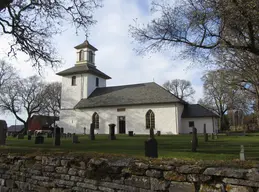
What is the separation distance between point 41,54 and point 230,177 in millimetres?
14918

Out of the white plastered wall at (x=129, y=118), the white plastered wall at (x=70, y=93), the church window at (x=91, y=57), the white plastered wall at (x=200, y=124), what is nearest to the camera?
the white plastered wall at (x=129, y=118)

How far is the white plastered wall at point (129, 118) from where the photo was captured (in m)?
35.8

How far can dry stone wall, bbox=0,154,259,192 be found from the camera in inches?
145

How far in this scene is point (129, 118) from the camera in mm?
38375

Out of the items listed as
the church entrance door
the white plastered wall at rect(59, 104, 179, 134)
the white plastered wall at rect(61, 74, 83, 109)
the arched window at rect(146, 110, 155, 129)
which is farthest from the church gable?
the church entrance door

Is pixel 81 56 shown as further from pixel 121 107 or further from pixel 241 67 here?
pixel 241 67

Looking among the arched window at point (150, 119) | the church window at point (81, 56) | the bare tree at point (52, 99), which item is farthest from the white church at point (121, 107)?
the bare tree at point (52, 99)

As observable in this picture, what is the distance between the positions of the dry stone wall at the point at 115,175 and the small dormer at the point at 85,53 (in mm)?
40898

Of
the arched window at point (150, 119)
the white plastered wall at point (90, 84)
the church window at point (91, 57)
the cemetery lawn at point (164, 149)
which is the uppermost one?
the church window at point (91, 57)

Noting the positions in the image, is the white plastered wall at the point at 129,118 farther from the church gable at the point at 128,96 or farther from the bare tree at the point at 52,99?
the bare tree at the point at 52,99

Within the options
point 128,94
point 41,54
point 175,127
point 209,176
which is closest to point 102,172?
point 209,176

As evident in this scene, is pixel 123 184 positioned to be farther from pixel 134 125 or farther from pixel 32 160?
pixel 134 125

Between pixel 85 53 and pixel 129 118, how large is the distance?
17088 mm

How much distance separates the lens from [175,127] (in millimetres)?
35344
